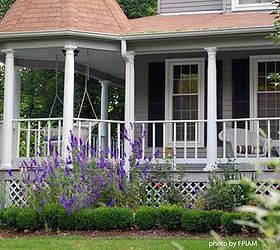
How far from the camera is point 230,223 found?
27.1 ft

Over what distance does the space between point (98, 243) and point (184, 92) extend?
5.54 m

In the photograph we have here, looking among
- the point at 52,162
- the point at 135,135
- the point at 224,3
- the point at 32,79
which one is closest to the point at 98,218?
the point at 52,162

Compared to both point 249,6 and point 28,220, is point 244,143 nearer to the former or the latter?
point 249,6

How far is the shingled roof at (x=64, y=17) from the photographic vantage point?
1115 centimetres

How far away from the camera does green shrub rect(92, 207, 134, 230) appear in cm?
880

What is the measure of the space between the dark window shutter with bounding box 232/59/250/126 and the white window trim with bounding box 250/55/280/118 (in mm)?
99

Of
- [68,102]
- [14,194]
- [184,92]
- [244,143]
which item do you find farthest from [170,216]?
[184,92]

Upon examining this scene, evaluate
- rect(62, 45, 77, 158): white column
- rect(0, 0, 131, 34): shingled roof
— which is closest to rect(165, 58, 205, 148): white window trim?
rect(0, 0, 131, 34): shingled roof

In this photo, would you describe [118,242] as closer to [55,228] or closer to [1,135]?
[55,228]

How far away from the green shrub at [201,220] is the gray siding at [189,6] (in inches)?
276

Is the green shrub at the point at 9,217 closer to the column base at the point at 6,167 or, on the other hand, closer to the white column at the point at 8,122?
the column base at the point at 6,167

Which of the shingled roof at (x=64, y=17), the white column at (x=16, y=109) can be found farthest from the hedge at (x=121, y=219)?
the shingled roof at (x=64, y=17)

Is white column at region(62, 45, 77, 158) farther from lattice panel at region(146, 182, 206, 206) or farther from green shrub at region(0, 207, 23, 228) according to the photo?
lattice panel at region(146, 182, 206, 206)

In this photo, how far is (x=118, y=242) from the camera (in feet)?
26.0
